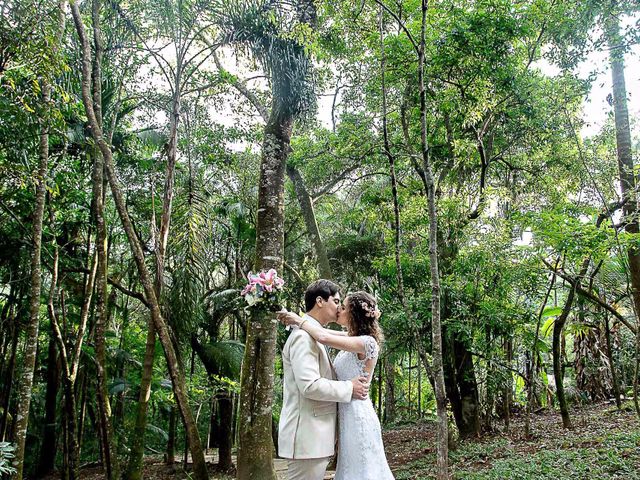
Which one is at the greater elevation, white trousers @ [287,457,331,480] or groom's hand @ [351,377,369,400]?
groom's hand @ [351,377,369,400]

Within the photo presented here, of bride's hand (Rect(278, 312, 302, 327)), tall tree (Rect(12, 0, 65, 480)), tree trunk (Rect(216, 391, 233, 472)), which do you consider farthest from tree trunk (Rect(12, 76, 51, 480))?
tree trunk (Rect(216, 391, 233, 472))

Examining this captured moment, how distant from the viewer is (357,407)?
2.85m

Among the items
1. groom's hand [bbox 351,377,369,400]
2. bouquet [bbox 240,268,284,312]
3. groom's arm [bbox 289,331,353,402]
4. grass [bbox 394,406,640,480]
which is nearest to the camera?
groom's arm [bbox 289,331,353,402]

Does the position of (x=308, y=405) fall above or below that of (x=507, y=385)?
above

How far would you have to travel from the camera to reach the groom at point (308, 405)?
8.50ft

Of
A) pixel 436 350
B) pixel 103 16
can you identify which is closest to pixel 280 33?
pixel 103 16

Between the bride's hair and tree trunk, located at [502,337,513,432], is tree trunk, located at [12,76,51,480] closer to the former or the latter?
the bride's hair

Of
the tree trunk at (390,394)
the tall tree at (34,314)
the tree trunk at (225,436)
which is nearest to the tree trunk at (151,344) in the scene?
the tall tree at (34,314)

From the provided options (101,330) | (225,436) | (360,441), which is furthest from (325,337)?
(225,436)

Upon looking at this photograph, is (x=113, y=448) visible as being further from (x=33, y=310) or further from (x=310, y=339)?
(x=310, y=339)

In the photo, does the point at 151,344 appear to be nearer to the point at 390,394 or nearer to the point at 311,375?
the point at 311,375

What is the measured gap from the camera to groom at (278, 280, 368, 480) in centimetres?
259

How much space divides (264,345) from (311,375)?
2949 mm

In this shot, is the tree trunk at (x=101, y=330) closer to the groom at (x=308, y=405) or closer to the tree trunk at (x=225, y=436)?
the groom at (x=308, y=405)
